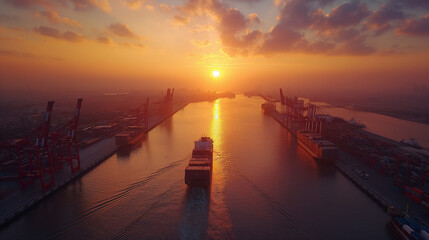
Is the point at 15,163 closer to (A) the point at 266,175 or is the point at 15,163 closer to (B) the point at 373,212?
(A) the point at 266,175

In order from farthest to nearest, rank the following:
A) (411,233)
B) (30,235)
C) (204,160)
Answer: (204,160) → (30,235) → (411,233)

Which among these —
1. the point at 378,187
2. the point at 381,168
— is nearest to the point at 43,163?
the point at 378,187

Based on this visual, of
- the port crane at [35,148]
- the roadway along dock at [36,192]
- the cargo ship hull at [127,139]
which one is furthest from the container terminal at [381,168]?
the cargo ship hull at [127,139]

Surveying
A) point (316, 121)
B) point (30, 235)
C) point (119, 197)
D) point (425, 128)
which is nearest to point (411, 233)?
point (119, 197)

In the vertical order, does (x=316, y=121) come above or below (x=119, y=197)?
above

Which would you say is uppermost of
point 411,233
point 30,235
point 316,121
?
point 316,121

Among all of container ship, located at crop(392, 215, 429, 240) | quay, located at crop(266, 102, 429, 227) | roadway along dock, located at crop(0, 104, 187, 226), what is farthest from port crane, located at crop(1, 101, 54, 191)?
quay, located at crop(266, 102, 429, 227)

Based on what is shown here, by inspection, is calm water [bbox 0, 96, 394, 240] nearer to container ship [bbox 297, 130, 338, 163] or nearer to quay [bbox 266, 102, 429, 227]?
quay [bbox 266, 102, 429, 227]
